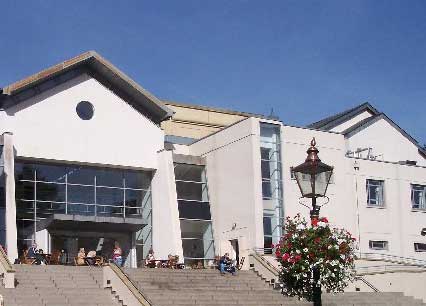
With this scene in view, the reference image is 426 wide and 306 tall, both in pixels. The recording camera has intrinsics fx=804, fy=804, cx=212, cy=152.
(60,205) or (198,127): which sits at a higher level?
(198,127)

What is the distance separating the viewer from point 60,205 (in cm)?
3672

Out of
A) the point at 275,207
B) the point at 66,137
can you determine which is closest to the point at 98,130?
the point at 66,137

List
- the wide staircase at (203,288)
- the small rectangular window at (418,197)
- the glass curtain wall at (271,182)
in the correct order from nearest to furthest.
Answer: the wide staircase at (203,288) < the glass curtain wall at (271,182) < the small rectangular window at (418,197)

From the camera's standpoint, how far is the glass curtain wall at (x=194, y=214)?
39.6m

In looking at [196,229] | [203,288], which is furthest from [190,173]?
[203,288]

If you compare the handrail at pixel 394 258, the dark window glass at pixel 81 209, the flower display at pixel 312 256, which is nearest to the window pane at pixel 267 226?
the handrail at pixel 394 258

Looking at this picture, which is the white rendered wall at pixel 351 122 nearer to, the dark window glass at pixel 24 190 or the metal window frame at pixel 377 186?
the metal window frame at pixel 377 186

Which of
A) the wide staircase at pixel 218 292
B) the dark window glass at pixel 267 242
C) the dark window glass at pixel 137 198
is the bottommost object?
the wide staircase at pixel 218 292

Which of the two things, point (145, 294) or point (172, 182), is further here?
point (172, 182)

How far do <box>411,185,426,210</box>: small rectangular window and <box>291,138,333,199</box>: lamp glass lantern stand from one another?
28347 millimetres

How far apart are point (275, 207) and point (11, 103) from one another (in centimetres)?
1315

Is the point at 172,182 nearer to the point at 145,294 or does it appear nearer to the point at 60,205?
the point at 60,205

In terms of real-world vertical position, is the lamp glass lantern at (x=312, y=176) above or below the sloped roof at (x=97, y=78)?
below

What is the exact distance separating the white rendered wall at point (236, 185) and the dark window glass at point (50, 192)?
25.2ft
